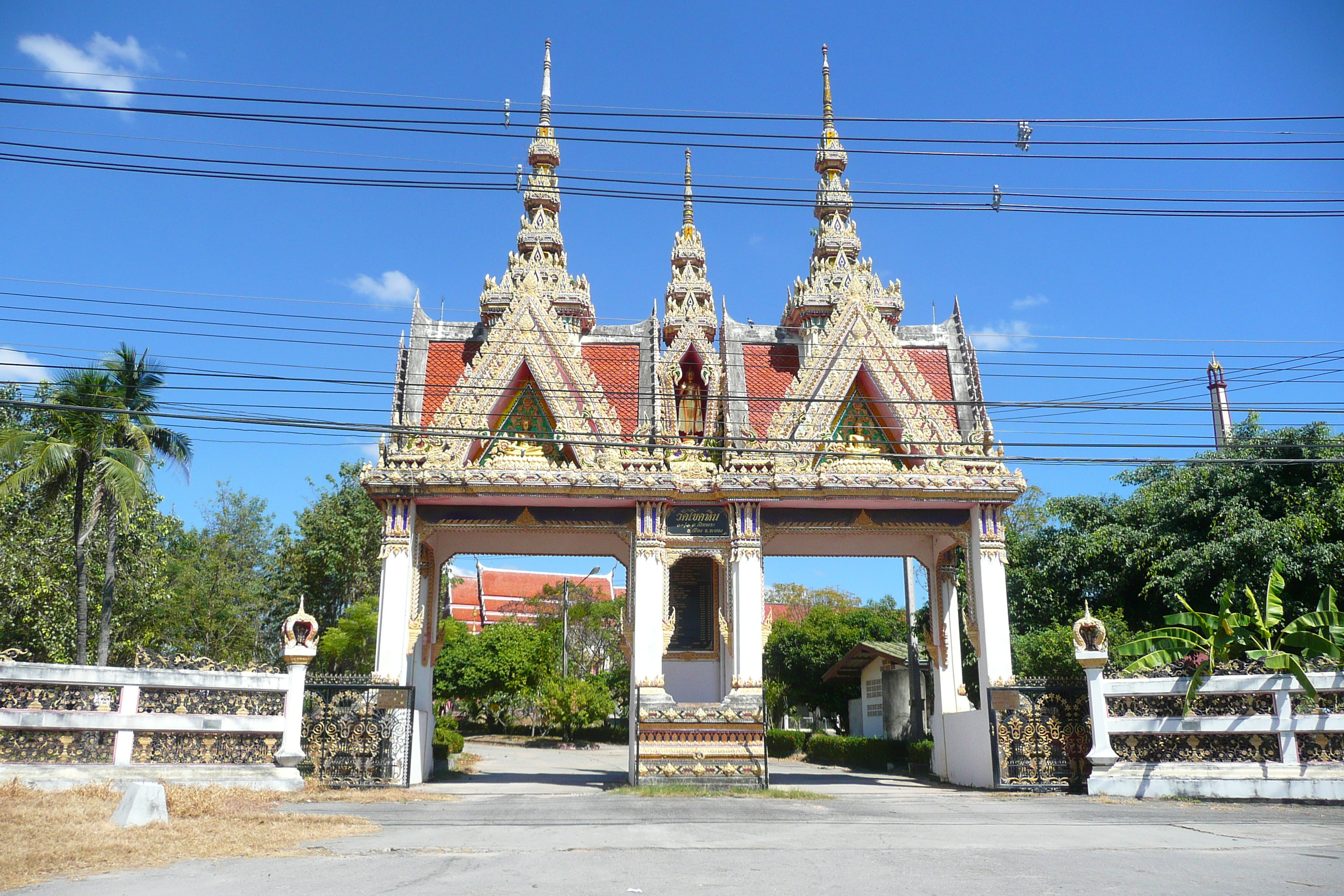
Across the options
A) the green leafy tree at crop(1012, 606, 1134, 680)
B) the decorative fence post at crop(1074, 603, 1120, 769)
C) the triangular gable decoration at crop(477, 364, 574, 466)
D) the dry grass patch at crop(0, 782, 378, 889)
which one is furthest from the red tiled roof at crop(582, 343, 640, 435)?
the green leafy tree at crop(1012, 606, 1134, 680)

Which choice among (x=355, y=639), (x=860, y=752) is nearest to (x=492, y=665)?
(x=355, y=639)

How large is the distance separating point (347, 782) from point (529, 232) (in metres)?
13.7

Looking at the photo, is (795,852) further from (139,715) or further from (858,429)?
(858,429)

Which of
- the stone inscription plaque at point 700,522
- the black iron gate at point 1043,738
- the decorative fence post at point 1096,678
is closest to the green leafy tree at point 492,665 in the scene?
the stone inscription plaque at point 700,522

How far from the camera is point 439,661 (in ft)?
131

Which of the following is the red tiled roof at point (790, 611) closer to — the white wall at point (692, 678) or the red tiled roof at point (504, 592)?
the red tiled roof at point (504, 592)

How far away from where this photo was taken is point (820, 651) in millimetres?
37594

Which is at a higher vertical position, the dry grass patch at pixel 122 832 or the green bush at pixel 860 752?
the dry grass patch at pixel 122 832

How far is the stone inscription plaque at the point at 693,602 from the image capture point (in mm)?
23125

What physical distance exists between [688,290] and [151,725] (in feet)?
50.0

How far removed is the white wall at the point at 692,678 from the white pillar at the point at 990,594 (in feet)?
21.2

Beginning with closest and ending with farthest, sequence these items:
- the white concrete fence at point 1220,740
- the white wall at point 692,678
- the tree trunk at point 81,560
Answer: the white concrete fence at point 1220,740
the tree trunk at point 81,560
the white wall at point 692,678

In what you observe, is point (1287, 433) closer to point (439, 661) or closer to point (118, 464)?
point (118, 464)

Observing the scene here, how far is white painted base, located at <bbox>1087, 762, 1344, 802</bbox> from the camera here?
14.0 m
